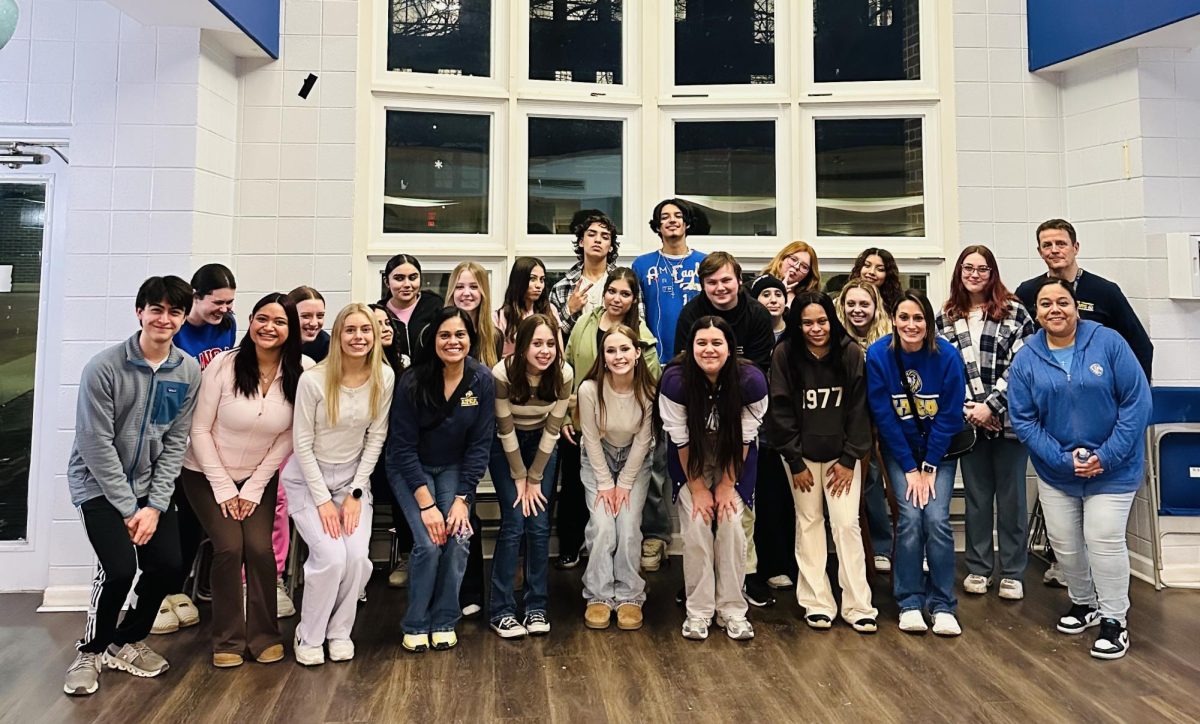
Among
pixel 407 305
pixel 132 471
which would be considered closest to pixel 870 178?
pixel 407 305

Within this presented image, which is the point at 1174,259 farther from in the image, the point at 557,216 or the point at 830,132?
the point at 557,216

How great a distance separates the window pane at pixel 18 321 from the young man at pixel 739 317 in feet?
9.81

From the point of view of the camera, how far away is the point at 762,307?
9.95 ft

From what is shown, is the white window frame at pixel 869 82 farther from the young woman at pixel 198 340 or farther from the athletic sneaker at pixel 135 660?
the athletic sneaker at pixel 135 660

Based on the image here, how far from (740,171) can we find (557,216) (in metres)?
1.10

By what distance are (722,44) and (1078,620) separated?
3384mm

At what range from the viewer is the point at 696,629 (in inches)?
106

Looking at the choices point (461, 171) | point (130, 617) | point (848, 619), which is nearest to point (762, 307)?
point (848, 619)

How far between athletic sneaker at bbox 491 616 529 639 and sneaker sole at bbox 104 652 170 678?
1.14m

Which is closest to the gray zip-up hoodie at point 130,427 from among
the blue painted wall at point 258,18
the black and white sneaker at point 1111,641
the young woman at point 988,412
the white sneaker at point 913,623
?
the blue painted wall at point 258,18

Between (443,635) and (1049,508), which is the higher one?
(1049,508)

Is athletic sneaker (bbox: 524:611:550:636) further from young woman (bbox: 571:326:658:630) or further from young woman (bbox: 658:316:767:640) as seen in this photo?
young woman (bbox: 658:316:767:640)

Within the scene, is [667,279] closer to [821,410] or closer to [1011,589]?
[821,410]

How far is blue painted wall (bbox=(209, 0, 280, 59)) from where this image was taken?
3.21m
